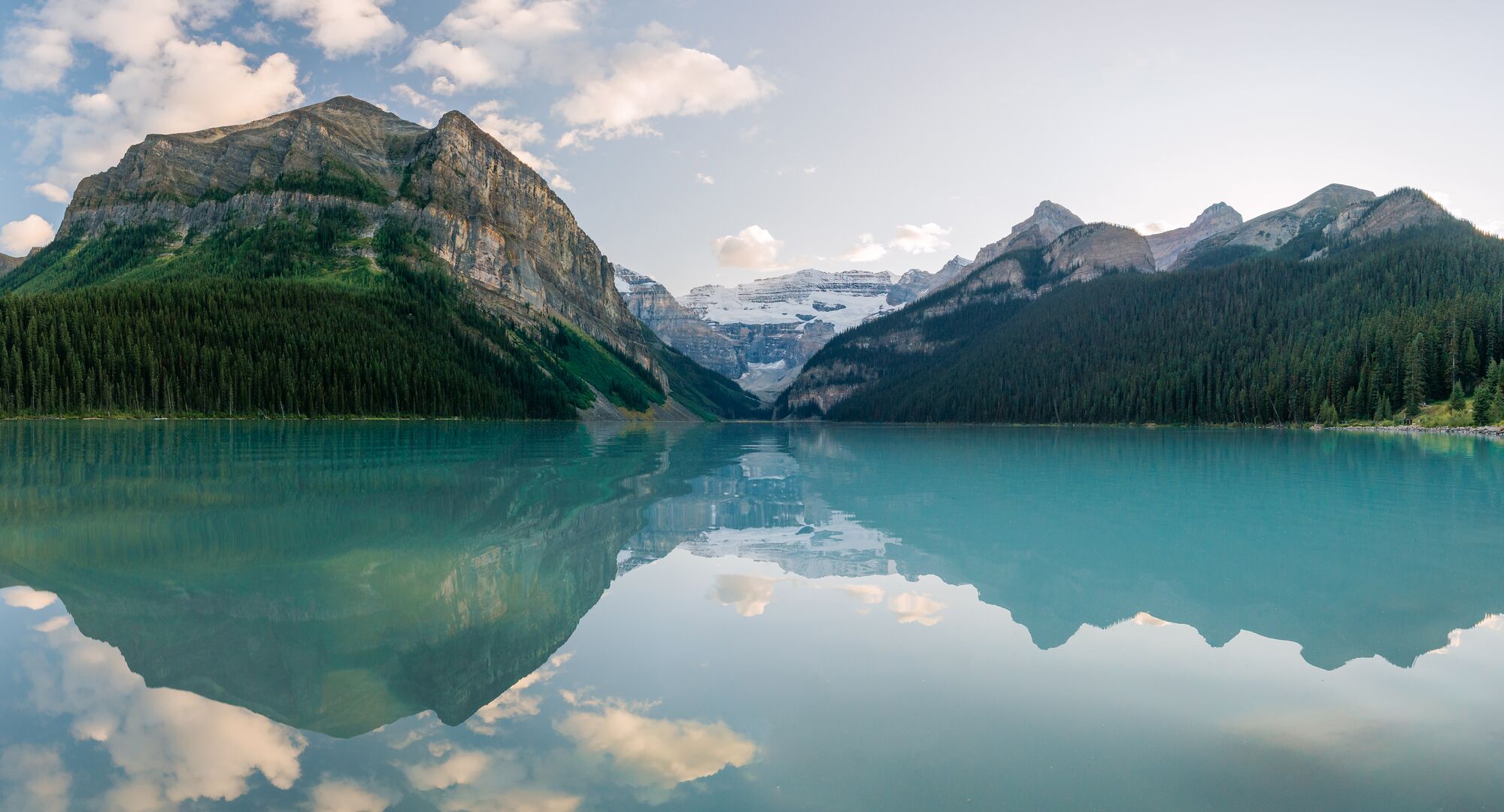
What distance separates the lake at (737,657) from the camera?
6.29 m

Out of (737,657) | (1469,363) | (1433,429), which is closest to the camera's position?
(737,657)

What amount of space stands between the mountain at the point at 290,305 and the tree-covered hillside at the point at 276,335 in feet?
0.95

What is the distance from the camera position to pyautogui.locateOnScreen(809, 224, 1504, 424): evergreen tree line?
91.9 metres

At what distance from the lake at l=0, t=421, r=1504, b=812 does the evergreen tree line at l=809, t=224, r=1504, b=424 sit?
88111 mm

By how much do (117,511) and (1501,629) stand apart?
94.0 feet

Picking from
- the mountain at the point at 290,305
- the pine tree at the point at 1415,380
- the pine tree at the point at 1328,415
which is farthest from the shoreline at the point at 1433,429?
the mountain at the point at 290,305

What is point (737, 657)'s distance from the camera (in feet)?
31.7

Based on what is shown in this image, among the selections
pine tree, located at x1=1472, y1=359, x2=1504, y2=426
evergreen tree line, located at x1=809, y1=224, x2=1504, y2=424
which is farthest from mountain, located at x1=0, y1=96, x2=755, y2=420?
pine tree, located at x1=1472, y1=359, x2=1504, y2=426

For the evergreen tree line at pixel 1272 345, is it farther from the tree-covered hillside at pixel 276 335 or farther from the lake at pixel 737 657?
the tree-covered hillside at pixel 276 335

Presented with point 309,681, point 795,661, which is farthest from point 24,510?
point 795,661

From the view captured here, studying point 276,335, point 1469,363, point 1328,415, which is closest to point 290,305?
point 276,335

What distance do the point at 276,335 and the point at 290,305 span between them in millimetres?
14496

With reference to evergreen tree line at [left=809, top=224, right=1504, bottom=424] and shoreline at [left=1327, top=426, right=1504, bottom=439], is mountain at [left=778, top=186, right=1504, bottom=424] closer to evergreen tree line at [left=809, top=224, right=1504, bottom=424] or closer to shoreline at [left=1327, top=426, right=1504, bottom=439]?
evergreen tree line at [left=809, top=224, right=1504, bottom=424]

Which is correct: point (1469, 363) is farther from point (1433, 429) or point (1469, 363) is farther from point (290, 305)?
point (290, 305)
